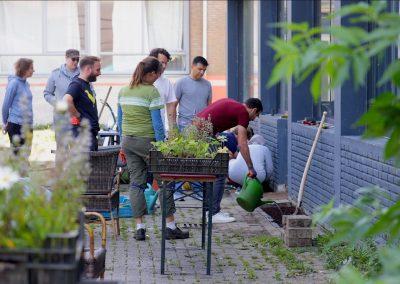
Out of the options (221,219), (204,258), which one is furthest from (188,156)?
(221,219)

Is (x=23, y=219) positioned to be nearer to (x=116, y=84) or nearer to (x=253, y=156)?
(x=253, y=156)

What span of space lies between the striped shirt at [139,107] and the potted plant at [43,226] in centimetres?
643

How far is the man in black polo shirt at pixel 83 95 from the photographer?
10.7m

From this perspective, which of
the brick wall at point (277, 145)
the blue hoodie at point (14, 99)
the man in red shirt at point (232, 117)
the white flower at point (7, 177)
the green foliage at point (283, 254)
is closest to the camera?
the white flower at point (7, 177)

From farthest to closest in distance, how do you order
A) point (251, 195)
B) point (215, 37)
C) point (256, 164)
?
point (215, 37), point (256, 164), point (251, 195)

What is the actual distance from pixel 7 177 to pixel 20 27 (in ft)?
87.6

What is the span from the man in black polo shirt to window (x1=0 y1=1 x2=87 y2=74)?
62.7 feet

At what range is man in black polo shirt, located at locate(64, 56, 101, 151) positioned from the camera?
35.2ft

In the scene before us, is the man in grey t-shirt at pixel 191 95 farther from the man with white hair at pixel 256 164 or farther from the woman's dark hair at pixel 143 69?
the woman's dark hair at pixel 143 69

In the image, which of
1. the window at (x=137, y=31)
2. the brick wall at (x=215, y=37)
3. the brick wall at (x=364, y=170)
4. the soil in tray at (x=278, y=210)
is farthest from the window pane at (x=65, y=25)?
the brick wall at (x=364, y=170)

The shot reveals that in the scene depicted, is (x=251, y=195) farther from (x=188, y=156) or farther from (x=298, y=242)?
(x=188, y=156)

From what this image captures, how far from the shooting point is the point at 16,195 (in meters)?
3.74

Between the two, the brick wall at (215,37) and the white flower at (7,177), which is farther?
the brick wall at (215,37)

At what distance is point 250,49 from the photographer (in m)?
19.5
